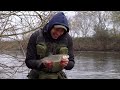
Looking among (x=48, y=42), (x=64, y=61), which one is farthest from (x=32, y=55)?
(x=64, y=61)

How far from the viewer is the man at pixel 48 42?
1807 mm

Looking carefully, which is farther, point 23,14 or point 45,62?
point 23,14

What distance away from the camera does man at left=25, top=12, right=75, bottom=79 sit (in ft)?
5.93

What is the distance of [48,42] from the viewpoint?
188 cm

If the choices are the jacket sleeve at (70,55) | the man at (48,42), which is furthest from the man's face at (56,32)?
the jacket sleeve at (70,55)

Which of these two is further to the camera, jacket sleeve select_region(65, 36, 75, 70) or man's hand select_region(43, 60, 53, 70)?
jacket sleeve select_region(65, 36, 75, 70)

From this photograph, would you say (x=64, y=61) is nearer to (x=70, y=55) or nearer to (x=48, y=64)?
(x=48, y=64)

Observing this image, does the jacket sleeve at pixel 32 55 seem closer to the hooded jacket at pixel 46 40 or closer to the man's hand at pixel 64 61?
the hooded jacket at pixel 46 40

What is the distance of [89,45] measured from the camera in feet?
84.6

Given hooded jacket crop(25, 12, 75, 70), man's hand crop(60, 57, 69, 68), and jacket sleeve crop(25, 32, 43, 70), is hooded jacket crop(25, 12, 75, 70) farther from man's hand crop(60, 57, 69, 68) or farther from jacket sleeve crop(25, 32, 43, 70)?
man's hand crop(60, 57, 69, 68)

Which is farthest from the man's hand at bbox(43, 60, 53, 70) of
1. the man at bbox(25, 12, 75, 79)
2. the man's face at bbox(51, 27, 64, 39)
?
the man's face at bbox(51, 27, 64, 39)
